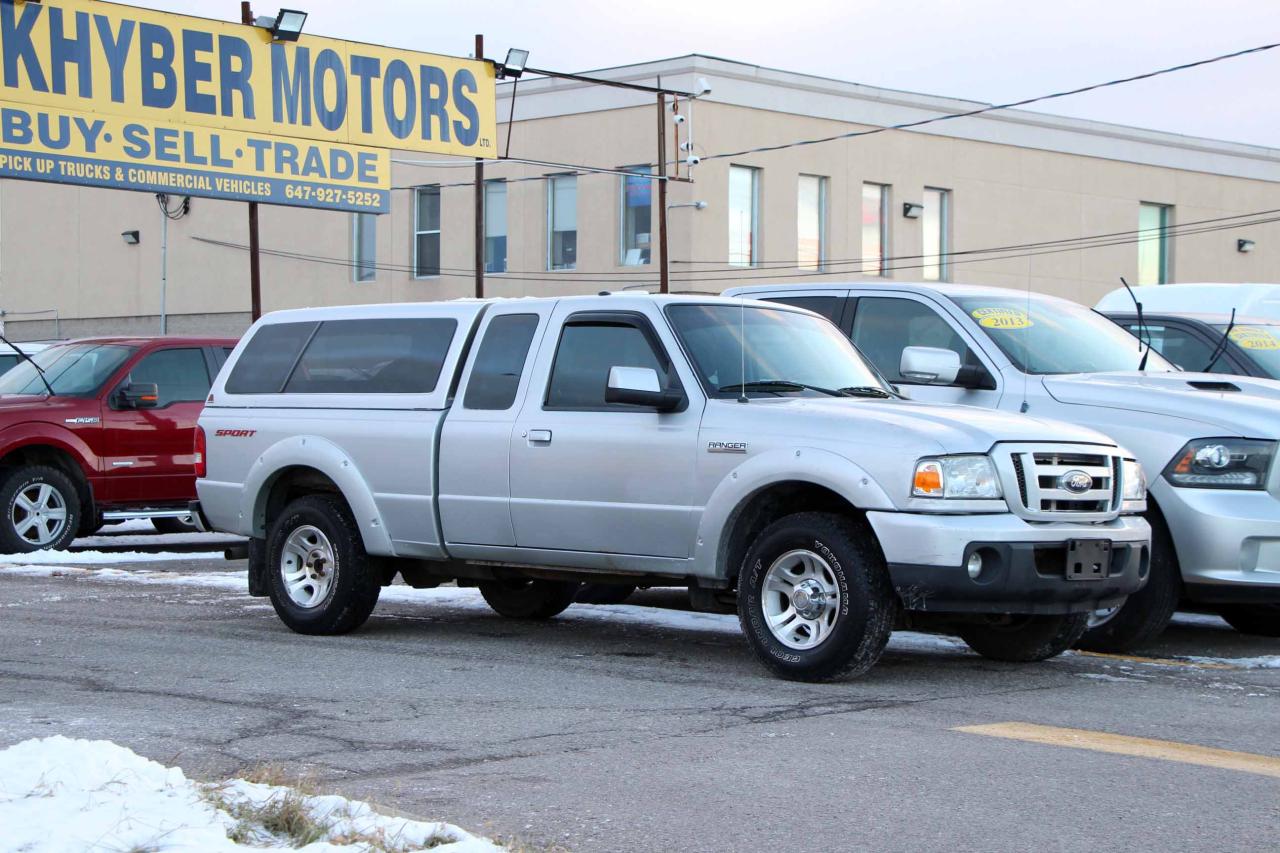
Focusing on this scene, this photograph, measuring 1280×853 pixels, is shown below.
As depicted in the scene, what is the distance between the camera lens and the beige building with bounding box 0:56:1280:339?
118 feet

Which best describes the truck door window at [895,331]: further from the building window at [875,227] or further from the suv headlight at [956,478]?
the building window at [875,227]

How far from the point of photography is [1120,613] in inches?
371

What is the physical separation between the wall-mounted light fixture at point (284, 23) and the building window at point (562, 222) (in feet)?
40.6

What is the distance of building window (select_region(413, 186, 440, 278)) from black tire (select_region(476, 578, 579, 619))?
29.0 meters

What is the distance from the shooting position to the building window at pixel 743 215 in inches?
1411

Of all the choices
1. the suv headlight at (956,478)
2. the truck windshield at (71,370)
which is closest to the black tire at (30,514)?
the truck windshield at (71,370)

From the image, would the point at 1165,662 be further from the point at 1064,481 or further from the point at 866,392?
the point at 866,392

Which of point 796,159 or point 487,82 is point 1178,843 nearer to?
point 487,82

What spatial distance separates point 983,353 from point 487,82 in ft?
60.6

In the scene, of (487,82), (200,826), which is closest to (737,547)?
(200,826)

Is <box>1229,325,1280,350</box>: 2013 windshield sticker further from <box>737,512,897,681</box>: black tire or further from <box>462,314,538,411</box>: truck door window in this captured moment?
<box>462,314,538,411</box>: truck door window

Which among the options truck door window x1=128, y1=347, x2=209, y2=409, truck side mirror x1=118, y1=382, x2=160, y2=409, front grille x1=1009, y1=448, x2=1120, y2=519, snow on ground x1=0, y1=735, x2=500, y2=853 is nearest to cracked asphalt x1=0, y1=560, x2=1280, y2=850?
snow on ground x1=0, y1=735, x2=500, y2=853

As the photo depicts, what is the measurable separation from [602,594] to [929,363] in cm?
313

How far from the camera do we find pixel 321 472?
10172 millimetres
